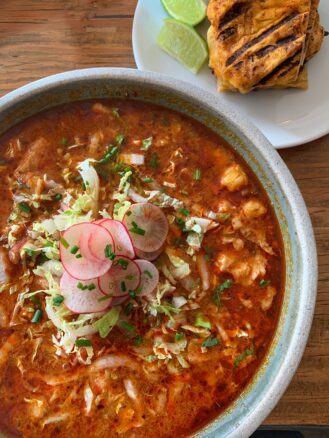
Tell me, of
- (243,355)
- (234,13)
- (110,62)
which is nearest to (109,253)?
(243,355)

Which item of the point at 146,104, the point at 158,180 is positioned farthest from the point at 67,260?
the point at 146,104

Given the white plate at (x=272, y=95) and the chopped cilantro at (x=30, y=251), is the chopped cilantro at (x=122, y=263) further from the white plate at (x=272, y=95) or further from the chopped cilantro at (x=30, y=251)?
the white plate at (x=272, y=95)

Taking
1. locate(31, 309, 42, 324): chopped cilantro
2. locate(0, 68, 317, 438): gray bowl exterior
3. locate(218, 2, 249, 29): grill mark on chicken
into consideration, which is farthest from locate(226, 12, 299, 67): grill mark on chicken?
locate(31, 309, 42, 324): chopped cilantro

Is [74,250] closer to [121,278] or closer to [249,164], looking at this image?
[121,278]

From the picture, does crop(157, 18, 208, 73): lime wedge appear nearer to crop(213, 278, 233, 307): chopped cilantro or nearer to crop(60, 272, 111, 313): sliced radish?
crop(213, 278, 233, 307): chopped cilantro

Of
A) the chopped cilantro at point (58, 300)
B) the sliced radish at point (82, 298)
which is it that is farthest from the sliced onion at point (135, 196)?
the chopped cilantro at point (58, 300)

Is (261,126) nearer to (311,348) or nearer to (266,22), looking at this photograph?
(266,22)

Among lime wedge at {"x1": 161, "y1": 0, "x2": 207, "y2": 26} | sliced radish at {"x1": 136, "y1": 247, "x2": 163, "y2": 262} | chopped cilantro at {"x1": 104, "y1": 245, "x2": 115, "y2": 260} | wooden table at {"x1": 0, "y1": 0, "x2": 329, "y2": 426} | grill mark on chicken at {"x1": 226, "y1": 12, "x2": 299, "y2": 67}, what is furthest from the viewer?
lime wedge at {"x1": 161, "y1": 0, "x2": 207, "y2": 26}
